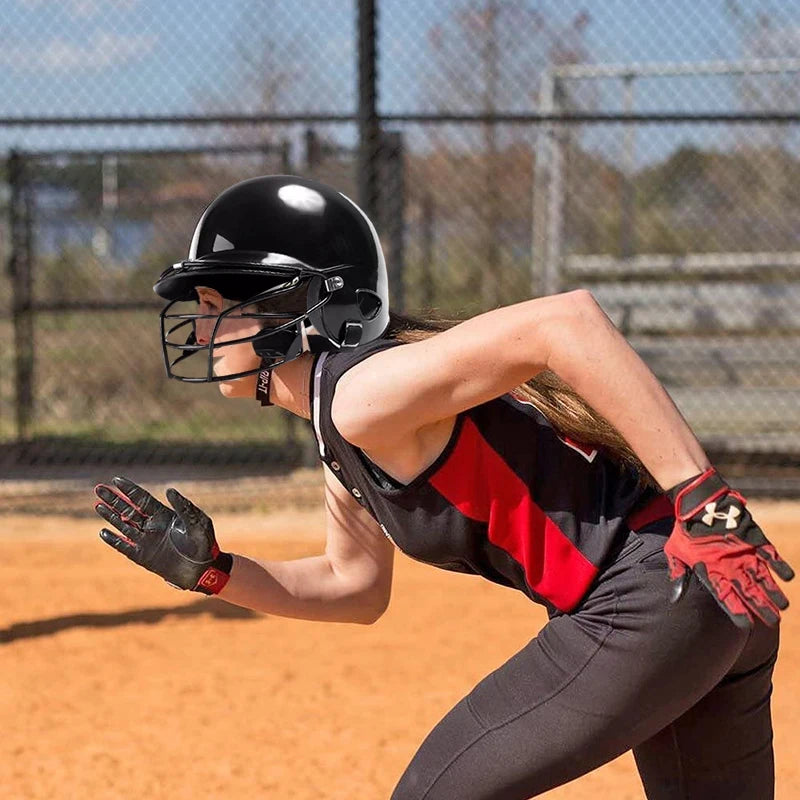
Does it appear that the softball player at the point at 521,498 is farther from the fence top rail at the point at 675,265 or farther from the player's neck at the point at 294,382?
the fence top rail at the point at 675,265

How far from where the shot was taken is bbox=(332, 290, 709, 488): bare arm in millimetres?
1957

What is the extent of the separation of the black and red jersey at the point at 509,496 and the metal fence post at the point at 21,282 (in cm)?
852

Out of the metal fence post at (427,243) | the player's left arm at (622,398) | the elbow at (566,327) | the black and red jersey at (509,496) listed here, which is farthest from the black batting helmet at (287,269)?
the metal fence post at (427,243)

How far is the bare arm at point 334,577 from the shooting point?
2.72m

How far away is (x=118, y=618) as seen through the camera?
611 cm

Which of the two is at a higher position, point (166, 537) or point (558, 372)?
point (558, 372)

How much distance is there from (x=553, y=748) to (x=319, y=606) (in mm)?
760

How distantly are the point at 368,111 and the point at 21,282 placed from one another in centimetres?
370

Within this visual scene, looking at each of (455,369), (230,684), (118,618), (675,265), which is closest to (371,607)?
(455,369)

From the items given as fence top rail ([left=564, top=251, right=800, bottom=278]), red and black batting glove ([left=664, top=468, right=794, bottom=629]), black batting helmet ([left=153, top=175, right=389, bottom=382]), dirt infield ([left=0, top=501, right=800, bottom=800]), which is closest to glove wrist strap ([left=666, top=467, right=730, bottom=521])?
red and black batting glove ([left=664, top=468, right=794, bottom=629])

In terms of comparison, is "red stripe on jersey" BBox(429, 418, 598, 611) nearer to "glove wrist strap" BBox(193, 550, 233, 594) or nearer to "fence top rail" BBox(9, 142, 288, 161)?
"glove wrist strap" BBox(193, 550, 233, 594)

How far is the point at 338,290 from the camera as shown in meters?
2.45

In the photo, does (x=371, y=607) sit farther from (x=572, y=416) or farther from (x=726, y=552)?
(x=726, y=552)

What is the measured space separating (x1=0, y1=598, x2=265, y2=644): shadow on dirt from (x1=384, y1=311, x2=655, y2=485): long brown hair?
13.2ft
